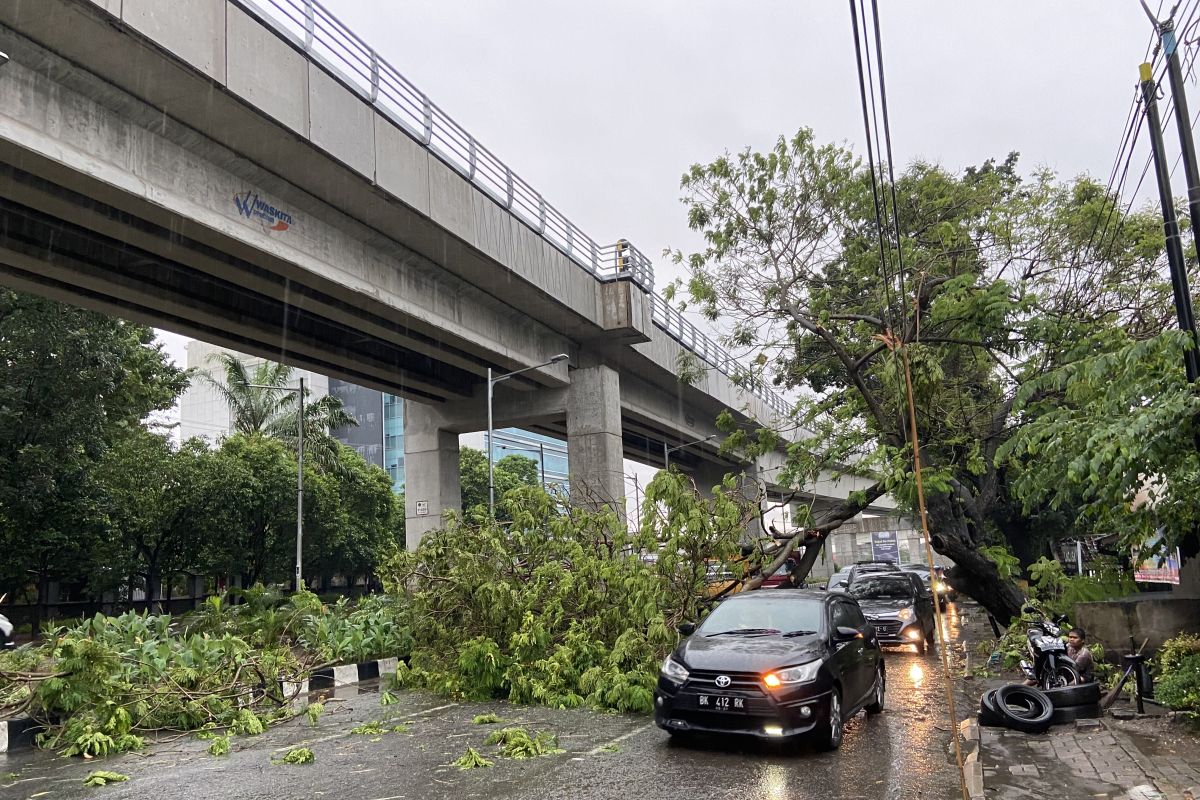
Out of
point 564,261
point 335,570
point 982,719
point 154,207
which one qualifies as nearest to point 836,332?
point 564,261

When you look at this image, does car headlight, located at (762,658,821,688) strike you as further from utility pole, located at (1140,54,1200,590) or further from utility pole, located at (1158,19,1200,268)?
utility pole, located at (1158,19,1200,268)

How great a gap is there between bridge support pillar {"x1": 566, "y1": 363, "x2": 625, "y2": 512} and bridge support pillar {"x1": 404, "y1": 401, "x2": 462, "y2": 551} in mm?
4525

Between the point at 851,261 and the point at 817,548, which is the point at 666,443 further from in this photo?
the point at 817,548

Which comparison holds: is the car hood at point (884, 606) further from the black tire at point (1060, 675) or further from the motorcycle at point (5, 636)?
the motorcycle at point (5, 636)

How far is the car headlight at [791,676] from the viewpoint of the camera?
26.1 feet

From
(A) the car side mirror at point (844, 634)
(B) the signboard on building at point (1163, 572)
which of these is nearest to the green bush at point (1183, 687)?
(A) the car side mirror at point (844, 634)

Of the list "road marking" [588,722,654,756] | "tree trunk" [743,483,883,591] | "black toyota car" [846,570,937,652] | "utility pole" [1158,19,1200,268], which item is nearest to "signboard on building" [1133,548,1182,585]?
"black toyota car" [846,570,937,652]

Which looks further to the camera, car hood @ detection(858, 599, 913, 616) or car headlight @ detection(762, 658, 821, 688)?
car hood @ detection(858, 599, 913, 616)

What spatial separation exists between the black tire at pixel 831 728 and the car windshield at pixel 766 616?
922 millimetres

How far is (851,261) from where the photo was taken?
826 inches

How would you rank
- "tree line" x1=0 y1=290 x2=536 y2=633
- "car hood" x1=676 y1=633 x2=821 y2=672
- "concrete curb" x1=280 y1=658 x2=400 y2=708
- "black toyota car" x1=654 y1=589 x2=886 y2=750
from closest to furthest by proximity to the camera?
"black toyota car" x1=654 y1=589 x2=886 y2=750 → "car hood" x1=676 y1=633 x2=821 y2=672 → "concrete curb" x1=280 y1=658 x2=400 y2=708 → "tree line" x1=0 y1=290 x2=536 y2=633

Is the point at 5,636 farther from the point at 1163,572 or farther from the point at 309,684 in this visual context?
the point at 1163,572

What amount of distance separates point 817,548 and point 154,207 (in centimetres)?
1230

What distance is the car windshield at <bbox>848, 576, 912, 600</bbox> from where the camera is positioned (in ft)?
59.6
